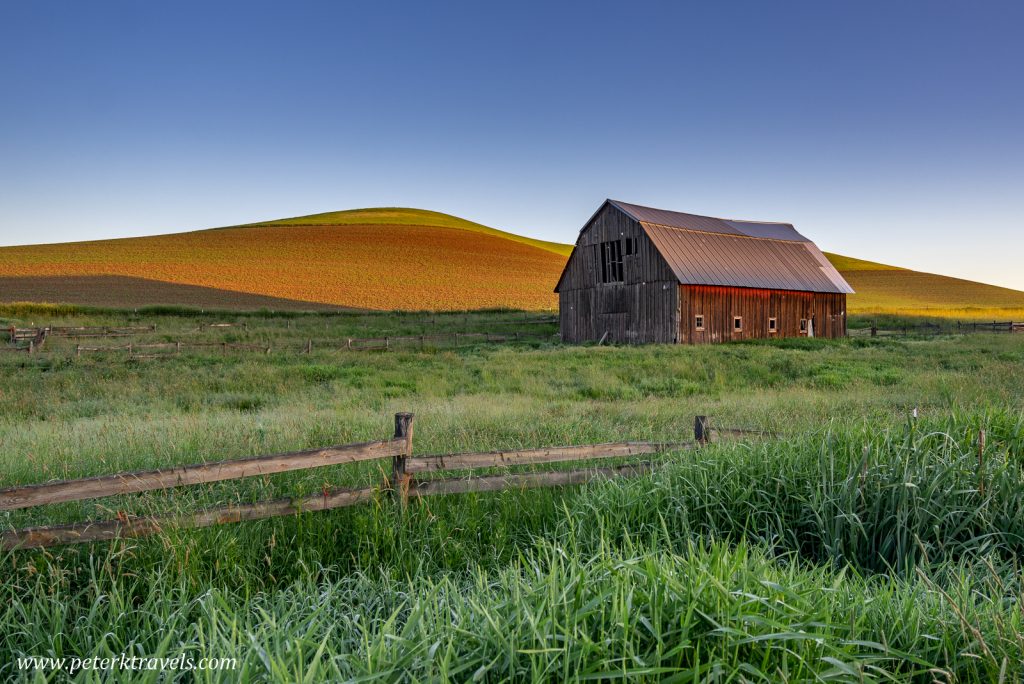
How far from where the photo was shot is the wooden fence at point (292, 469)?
415 centimetres

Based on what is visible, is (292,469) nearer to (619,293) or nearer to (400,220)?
(619,293)

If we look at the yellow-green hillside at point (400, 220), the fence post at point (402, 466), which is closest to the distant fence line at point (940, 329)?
the fence post at point (402, 466)

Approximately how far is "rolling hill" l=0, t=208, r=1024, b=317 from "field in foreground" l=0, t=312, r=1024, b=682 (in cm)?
5190

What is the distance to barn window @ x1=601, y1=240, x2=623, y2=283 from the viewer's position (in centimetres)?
3622

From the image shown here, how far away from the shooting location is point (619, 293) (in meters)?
36.2

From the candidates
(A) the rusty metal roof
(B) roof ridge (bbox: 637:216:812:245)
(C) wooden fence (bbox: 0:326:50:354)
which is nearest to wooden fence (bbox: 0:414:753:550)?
(C) wooden fence (bbox: 0:326:50:354)

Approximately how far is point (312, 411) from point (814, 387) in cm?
1345

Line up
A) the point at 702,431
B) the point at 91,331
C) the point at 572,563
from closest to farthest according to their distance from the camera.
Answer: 1. the point at 572,563
2. the point at 702,431
3. the point at 91,331

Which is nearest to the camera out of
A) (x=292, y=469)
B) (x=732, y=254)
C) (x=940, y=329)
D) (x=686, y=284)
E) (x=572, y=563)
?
(x=572, y=563)

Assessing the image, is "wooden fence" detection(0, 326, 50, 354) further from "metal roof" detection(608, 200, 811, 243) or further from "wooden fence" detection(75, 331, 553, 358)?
"metal roof" detection(608, 200, 811, 243)

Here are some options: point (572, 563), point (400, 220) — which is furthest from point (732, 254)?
point (400, 220)

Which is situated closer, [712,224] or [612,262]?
[612,262]

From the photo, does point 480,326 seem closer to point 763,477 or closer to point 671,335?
point 671,335

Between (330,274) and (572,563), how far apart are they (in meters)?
75.7
